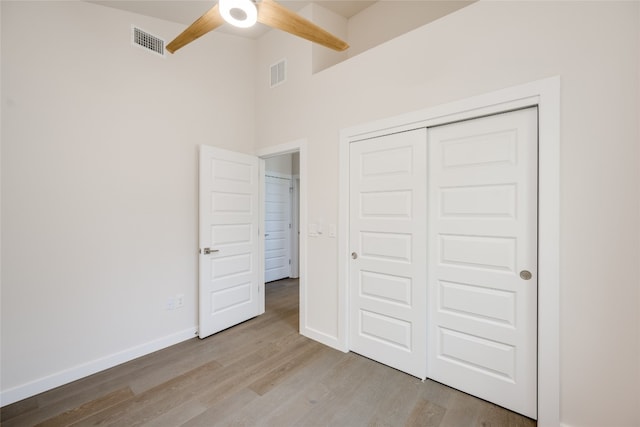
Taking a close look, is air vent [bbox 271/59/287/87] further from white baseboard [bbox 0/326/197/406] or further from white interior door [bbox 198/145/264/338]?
white baseboard [bbox 0/326/197/406]

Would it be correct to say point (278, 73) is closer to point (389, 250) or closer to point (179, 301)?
point (389, 250)

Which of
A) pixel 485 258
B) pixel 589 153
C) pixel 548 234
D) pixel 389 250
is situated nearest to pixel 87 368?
pixel 389 250

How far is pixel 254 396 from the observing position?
1.96 meters

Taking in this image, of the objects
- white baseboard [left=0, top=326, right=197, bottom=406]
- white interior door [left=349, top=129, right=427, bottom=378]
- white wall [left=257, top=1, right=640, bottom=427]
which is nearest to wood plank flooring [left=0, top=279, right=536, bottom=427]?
white baseboard [left=0, top=326, right=197, bottom=406]

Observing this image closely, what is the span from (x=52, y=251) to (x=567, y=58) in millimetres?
3746

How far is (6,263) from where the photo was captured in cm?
189

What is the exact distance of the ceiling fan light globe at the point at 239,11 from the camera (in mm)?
1304

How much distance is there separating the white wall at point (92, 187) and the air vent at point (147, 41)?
0.18 ft

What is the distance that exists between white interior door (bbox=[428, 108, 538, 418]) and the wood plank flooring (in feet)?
0.73

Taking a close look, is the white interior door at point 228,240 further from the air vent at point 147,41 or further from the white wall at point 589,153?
the white wall at point 589,153

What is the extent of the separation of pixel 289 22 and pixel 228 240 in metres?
2.25

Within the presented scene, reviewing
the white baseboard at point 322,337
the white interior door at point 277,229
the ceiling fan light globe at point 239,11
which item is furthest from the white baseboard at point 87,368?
the ceiling fan light globe at point 239,11

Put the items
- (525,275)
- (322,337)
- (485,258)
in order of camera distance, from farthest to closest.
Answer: (322,337), (485,258), (525,275)

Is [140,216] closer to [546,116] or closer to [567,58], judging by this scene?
[546,116]
